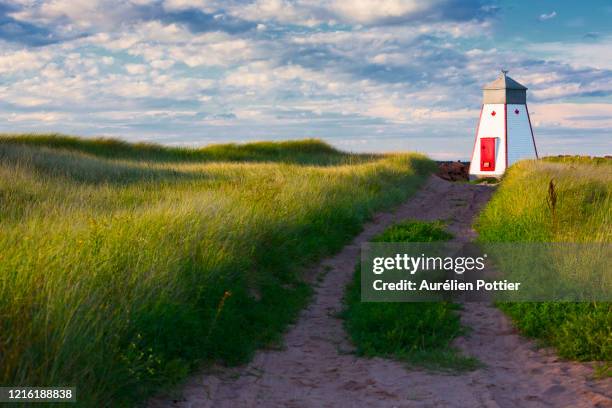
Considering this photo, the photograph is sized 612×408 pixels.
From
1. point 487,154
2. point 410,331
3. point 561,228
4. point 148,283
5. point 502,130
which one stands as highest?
point 502,130

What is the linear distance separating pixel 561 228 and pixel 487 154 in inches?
1046

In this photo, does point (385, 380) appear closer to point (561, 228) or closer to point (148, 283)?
point (148, 283)

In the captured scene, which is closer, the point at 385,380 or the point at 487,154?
the point at 385,380

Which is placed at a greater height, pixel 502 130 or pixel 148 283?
pixel 502 130

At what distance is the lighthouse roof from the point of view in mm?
37316

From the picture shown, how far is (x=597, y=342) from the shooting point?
722 cm

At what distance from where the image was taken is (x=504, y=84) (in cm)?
3728

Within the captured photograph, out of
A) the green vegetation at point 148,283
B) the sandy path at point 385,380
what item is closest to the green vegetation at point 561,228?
the sandy path at point 385,380

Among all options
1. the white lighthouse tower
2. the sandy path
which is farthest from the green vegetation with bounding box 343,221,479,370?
the white lighthouse tower

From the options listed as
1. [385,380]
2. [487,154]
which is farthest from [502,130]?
[385,380]

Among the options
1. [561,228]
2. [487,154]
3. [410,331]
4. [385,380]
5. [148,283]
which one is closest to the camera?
[385,380]

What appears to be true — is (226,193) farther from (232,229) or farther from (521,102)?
(521,102)

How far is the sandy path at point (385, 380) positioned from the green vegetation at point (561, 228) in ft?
0.95

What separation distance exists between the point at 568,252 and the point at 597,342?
261 cm
